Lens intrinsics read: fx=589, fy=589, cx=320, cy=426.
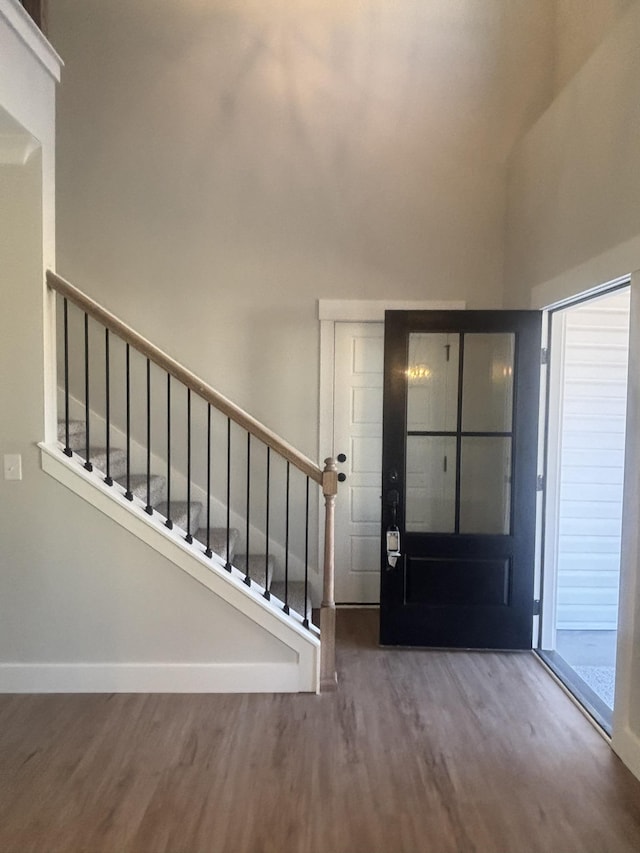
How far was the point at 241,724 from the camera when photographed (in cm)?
254

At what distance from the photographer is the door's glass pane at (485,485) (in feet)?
10.8

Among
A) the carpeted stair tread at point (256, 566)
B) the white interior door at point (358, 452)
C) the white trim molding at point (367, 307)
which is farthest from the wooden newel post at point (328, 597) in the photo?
the white trim molding at point (367, 307)

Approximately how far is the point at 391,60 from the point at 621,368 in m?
2.41

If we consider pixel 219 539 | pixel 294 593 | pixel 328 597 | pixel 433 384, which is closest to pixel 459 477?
pixel 433 384

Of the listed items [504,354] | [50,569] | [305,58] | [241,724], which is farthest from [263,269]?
[241,724]

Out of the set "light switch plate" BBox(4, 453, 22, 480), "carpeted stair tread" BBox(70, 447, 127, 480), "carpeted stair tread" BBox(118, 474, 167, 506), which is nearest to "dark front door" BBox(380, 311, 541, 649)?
"carpeted stair tread" BBox(118, 474, 167, 506)

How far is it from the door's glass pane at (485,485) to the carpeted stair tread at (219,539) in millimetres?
1352

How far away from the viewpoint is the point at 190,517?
3.24 meters

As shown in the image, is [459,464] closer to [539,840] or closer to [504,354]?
[504,354]

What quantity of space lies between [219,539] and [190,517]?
1.09ft

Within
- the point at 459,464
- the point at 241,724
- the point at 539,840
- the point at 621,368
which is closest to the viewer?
the point at 539,840

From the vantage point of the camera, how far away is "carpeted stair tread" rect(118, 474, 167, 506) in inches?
125

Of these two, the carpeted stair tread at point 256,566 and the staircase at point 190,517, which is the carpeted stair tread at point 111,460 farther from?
the carpeted stair tread at point 256,566

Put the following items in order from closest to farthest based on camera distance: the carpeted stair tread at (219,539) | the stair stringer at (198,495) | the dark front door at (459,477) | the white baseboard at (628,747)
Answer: the white baseboard at (628,747) < the dark front door at (459,477) < the carpeted stair tread at (219,539) < the stair stringer at (198,495)
